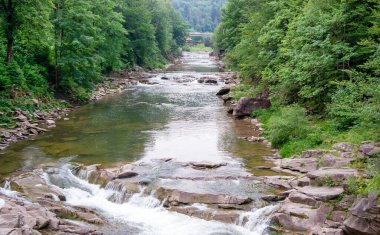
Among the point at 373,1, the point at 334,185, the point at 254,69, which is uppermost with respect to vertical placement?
the point at 373,1

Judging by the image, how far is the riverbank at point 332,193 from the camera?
11925mm

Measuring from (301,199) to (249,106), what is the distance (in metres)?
18.0

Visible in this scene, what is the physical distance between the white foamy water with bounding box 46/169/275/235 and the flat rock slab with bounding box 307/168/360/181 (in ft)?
6.80

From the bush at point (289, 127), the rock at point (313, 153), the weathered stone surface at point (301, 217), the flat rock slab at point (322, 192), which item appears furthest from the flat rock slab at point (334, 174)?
the bush at point (289, 127)

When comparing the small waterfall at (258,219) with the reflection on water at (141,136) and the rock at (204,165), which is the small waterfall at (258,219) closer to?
the rock at (204,165)

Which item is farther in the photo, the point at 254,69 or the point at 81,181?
the point at 254,69

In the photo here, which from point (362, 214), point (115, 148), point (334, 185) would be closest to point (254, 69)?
point (115, 148)

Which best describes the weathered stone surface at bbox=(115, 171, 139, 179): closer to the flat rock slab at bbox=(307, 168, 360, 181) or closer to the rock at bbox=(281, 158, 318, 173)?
the rock at bbox=(281, 158, 318, 173)

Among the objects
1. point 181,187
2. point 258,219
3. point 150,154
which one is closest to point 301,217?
point 258,219

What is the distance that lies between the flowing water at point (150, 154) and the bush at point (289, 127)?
0.86 m

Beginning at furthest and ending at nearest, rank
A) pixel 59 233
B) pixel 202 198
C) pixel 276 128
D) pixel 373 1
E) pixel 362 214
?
pixel 276 128
pixel 373 1
pixel 202 198
pixel 59 233
pixel 362 214

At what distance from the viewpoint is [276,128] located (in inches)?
897

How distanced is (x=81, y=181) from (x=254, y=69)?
66.6 ft

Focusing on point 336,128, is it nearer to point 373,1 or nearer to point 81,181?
point 373,1
